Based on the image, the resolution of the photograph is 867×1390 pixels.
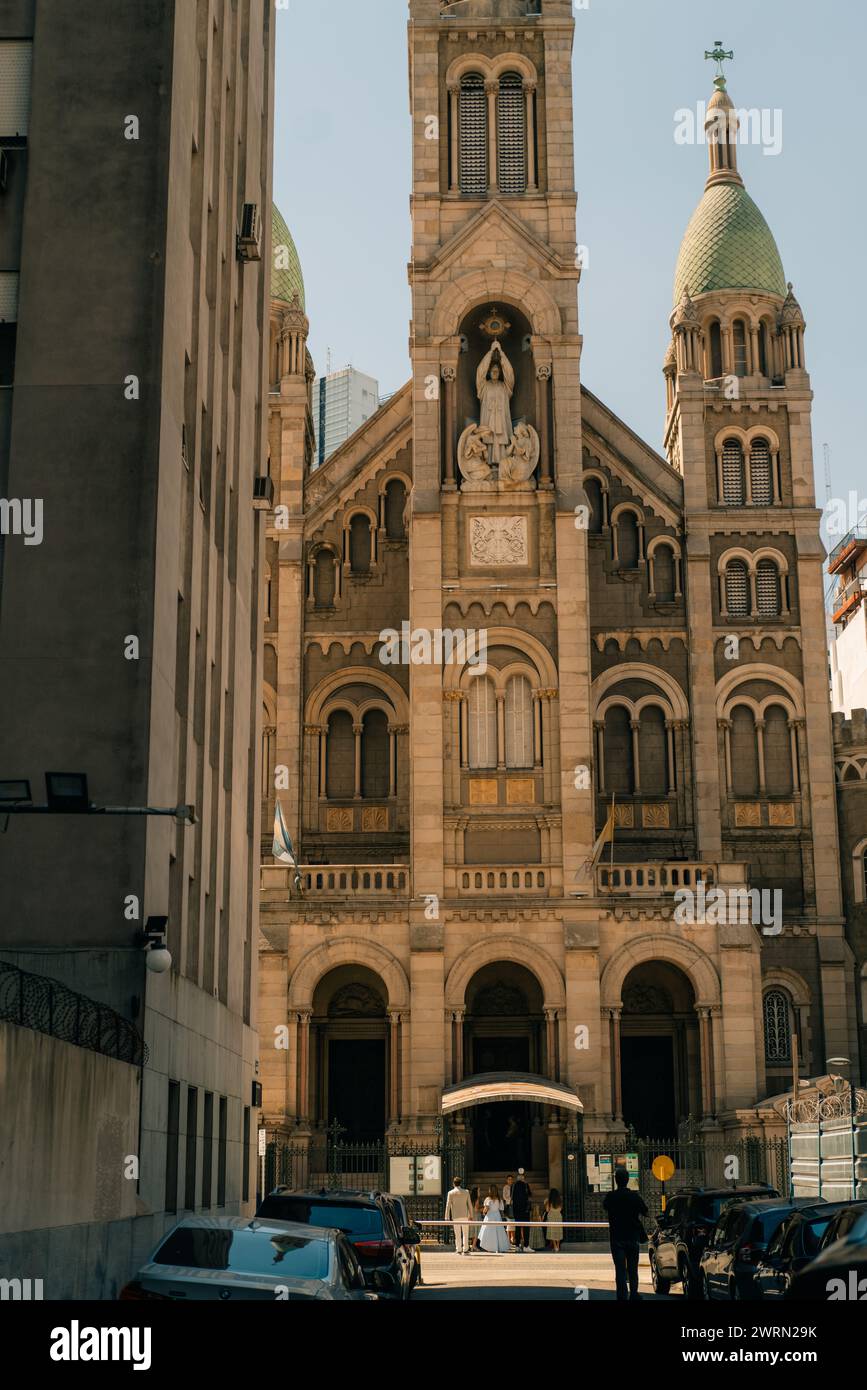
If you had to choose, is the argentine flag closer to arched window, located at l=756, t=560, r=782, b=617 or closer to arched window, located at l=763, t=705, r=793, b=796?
arched window, located at l=763, t=705, r=793, b=796

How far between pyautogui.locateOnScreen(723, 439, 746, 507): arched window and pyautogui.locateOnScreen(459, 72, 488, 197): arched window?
10815 millimetres

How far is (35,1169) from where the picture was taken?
16984 mm

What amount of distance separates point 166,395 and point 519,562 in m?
27.4

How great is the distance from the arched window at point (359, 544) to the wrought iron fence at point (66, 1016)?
111ft

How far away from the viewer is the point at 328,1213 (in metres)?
20.5

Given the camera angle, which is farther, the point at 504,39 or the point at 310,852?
the point at 504,39

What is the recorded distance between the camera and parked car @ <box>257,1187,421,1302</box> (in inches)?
774

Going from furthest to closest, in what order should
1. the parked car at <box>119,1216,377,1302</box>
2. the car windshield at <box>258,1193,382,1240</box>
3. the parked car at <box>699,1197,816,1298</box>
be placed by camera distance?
1. the car windshield at <box>258,1193,382,1240</box>
2. the parked car at <box>699,1197,816,1298</box>
3. the parked car at <box>119,1216,377,1302</box>

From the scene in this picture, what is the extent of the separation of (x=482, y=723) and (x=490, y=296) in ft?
42.1

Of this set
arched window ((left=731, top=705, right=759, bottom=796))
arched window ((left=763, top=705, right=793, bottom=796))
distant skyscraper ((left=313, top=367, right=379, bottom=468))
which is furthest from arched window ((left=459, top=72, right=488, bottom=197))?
distant skyscraper ((left=313, top=367, right=379, bottom=468))

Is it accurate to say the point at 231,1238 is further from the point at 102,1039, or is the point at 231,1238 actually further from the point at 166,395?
the point at 166,395

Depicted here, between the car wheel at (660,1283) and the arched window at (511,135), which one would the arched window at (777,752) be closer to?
the arched window at (511,135)
